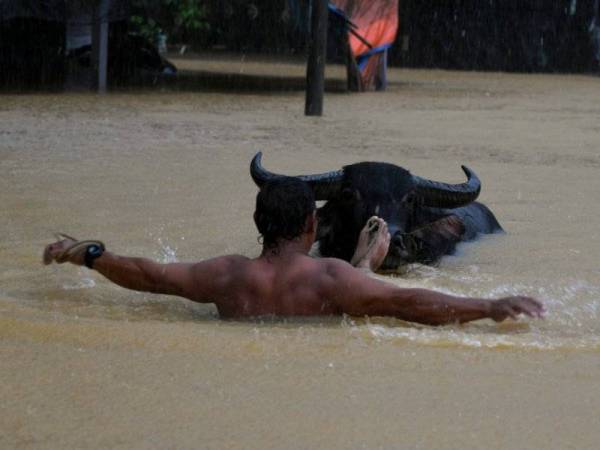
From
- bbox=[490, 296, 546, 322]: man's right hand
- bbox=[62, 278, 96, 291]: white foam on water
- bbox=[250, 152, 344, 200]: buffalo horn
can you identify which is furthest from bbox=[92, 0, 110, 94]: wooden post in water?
bbox=[490, 296, 546, 322]: man's right hand

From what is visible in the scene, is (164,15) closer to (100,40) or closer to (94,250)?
(100,40)

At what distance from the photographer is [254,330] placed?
15.9 ft

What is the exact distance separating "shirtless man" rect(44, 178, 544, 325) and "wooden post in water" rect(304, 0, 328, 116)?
34.7 feet

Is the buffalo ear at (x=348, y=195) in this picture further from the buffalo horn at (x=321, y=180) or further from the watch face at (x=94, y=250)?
the watch face at (x=94, y=250)

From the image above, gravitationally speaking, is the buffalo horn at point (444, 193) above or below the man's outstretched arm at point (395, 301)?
above

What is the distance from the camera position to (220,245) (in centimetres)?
737

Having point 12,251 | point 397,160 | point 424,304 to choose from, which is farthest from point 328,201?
point 397,160

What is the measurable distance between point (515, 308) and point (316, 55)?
1116 cm

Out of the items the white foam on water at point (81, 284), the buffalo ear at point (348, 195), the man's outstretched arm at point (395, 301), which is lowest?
the white foam on water at point (81, 284)

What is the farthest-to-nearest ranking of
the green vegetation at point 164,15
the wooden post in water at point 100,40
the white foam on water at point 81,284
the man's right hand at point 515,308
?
the green vegetation at point 164,15 → the wooden post in water at point 100,40 → the white foam on water at point 81,284 → the man's right hand at point 515,308

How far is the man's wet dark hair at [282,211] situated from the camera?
497 centimetres

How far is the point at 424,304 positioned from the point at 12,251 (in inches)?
112

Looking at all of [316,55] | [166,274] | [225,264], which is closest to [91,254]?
[166,274]

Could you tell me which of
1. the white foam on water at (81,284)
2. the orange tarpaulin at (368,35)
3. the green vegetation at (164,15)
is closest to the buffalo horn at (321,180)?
the white foam on water at (81,284)
